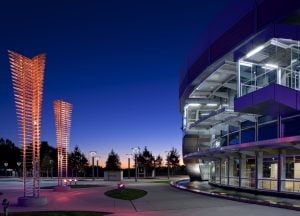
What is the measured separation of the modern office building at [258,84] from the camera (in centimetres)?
2691

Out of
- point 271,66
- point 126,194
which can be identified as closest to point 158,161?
point 126,194

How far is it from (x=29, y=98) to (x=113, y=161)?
112429mm

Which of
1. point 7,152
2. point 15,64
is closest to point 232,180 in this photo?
point 15,64

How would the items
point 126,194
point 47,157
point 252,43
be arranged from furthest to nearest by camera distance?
1. point 47,157
2. point 126,194
3. point 252,43

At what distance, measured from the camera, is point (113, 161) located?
5310 inches

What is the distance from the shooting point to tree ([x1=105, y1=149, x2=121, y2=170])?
439 ft

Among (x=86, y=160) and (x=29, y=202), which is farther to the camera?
(x=86, y=160)

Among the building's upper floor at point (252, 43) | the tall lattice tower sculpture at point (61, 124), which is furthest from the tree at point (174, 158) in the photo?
the tall lattice tower sculpture at point (61, 124)

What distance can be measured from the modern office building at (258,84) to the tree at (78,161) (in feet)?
267

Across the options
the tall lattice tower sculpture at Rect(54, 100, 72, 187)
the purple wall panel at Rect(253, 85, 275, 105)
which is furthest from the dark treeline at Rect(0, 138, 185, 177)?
the purple wall panel at Rect(253, 85, 275, 105)

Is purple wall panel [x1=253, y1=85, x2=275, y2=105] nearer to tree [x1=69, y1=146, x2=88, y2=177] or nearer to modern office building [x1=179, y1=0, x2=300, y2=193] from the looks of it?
modern office building [x1=179, y1=0, x2=300, y2=193]

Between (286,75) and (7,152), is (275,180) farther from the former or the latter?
(7,152)

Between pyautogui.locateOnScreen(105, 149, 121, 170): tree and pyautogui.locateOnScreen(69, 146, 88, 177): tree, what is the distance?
302 inches

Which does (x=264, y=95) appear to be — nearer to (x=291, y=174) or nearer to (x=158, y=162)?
(x=291, y=174)
